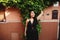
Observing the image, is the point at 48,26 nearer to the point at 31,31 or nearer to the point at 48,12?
the point at 48,12

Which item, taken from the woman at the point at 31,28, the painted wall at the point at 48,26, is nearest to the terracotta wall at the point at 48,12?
the painted wall at the point at 48,26

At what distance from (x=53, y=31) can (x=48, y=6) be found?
59 cm

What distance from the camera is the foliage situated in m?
5.82

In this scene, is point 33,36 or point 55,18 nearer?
point 33,36

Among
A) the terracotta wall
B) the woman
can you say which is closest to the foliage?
the terracotta wall

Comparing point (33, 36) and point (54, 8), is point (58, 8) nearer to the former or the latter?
point (54, 8)

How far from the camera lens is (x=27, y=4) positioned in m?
5.84

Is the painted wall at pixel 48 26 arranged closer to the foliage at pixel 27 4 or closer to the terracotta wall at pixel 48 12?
the terracotta wall at pixel 48 12

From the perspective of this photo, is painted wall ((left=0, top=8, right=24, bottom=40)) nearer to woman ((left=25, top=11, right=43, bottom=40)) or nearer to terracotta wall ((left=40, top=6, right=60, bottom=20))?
terracotta wall ((left=40, top=6, right=60, bottom=20))

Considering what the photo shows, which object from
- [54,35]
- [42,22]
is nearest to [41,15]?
[42,22]

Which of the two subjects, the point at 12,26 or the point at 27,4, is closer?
the point at 27,4

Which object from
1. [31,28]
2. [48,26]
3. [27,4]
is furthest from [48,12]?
[31,28]

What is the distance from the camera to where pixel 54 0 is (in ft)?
19.5

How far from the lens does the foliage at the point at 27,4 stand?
582cm
